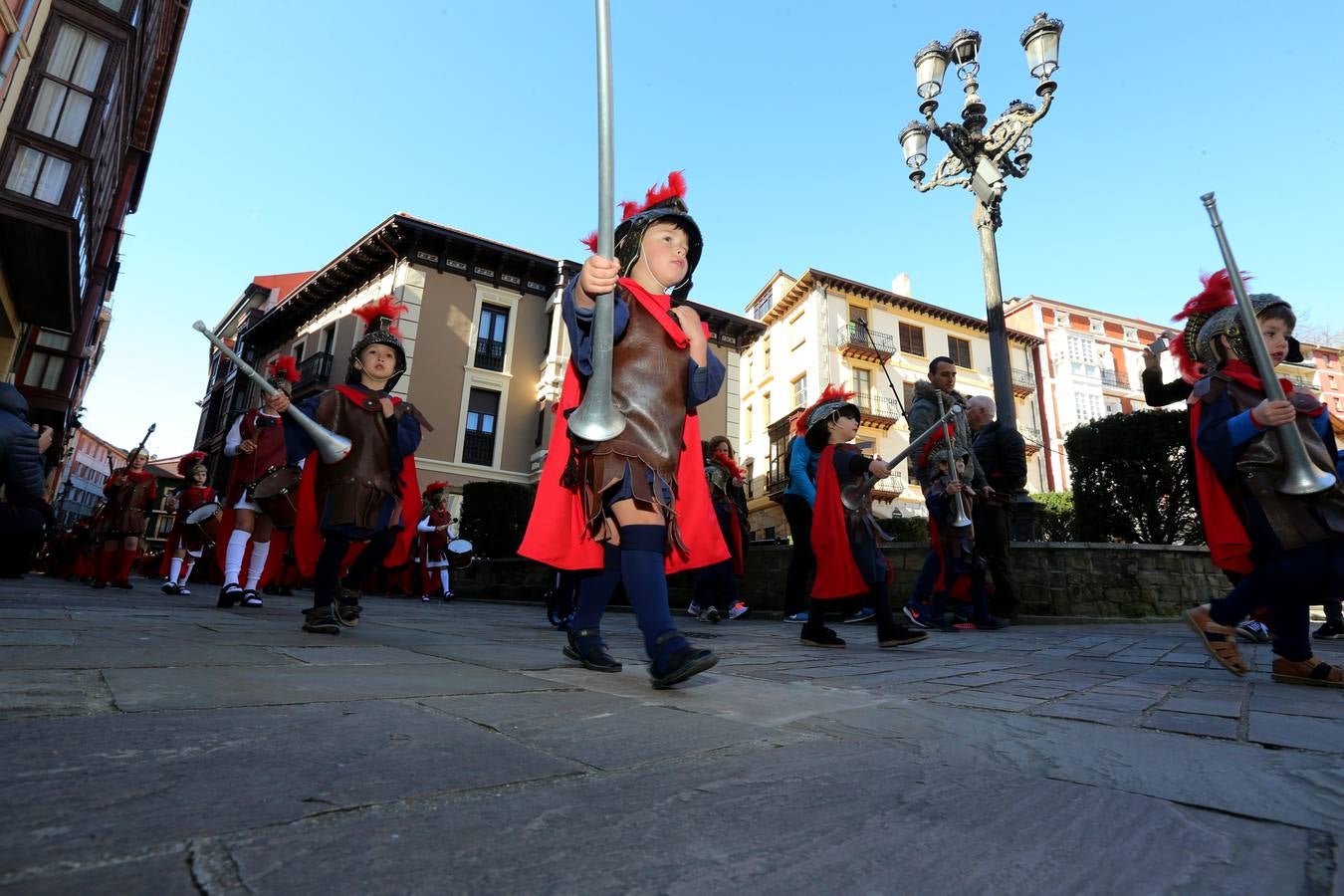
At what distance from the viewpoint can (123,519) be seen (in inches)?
317

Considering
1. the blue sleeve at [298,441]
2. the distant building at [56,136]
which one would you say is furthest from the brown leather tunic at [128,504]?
the blue sleeve at [298,441]

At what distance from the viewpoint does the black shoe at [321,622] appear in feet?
11.7

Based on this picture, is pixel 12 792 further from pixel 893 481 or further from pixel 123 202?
pixel 893 481

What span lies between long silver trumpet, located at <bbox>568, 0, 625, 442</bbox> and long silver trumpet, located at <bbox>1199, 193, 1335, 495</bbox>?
8.77 ft

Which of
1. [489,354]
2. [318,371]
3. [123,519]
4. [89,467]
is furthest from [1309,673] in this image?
[89,467]

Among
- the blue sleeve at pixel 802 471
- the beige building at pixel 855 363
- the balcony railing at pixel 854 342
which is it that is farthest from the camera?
the balcony railing at pixel 854 342

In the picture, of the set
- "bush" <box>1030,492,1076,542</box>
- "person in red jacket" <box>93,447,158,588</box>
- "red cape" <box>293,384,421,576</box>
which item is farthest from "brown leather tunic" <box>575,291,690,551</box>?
"bush" <box>1030,492,1076,542</box>

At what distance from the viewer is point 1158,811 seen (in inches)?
42.4

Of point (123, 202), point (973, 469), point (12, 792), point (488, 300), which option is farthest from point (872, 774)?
point (123, 202)

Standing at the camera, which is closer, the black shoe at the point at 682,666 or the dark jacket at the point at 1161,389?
the black shoe at the point at 682,666

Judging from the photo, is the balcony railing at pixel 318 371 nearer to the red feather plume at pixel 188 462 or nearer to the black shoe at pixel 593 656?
the red feather plume at pixel 188 462

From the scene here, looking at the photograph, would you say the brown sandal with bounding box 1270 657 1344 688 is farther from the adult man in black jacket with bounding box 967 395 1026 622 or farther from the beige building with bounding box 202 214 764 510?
the beige building with bounding box 202 214 764 510

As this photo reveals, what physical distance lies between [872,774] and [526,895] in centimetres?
75

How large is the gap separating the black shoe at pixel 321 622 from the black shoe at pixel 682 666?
85.3 inches
